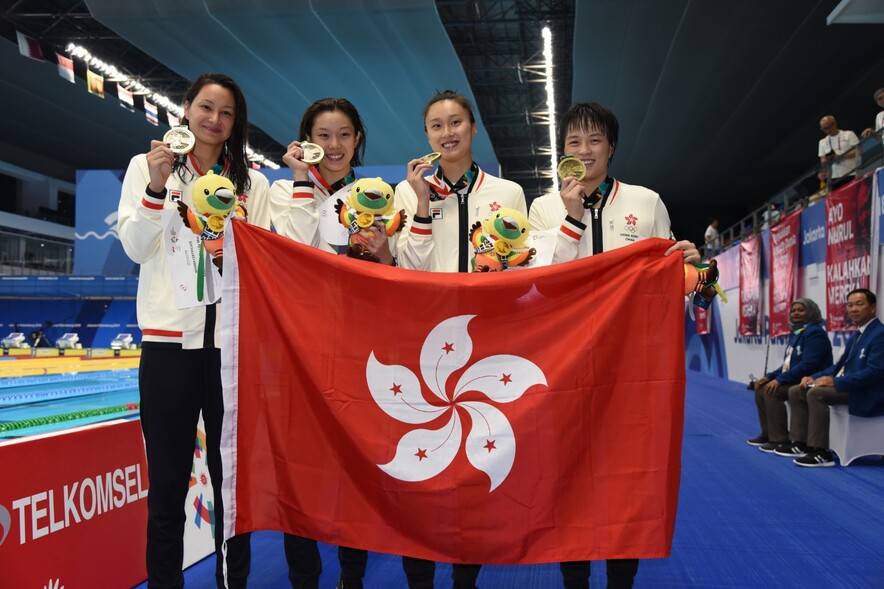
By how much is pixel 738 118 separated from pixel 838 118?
2.01 meters

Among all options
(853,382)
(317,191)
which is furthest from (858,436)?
(317,191)

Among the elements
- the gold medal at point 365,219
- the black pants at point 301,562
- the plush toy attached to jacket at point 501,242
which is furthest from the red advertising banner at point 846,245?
the black pants at point 301,562

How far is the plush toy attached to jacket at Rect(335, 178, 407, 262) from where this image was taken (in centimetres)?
229

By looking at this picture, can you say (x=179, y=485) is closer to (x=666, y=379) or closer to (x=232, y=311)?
(x=232, y=311)

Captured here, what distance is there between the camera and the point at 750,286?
1115 cm

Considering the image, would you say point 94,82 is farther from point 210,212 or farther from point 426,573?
point 426,573

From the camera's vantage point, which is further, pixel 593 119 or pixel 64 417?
pixel 64 417

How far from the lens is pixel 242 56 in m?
12.3

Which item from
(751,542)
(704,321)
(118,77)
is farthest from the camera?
(118,77)

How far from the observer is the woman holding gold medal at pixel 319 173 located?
2.41 metres

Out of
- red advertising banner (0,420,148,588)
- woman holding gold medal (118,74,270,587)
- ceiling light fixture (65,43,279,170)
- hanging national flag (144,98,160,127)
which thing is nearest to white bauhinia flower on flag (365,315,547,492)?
woman holding gold medal (118,74,270,587)

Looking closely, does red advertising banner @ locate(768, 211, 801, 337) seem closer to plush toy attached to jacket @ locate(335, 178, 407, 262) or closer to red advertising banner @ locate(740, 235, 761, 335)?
red advertising banner @ locate(740, 235, 761, 335)

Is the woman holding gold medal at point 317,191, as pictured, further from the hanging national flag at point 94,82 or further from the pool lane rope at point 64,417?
the hanging national flag at point 94,82

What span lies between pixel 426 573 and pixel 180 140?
5.43ft
